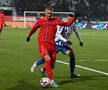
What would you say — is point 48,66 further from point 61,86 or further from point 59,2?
point 59,2

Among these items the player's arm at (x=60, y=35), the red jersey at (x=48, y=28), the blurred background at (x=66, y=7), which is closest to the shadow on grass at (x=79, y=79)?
the player's arm at (x=60, y=35)

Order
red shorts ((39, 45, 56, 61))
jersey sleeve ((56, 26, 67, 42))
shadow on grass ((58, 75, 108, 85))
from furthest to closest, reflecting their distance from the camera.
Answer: jersey sleeve ((56, 26, 67, 42)) → shadow on grass ((58, 75, 108, 85)) → red shorts ((39, 45, 56, 61))

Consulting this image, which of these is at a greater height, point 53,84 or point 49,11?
point 49,11

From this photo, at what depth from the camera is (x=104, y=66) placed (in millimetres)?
15406

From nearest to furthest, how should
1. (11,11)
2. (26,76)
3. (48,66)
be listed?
(48,66)
(26,76)
(11,11)

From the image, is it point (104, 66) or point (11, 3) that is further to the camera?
point (11, 3)

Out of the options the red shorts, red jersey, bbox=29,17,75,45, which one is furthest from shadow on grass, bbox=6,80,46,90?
red jersey, bbox=29,17,75,45

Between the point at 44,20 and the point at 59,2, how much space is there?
67158mm

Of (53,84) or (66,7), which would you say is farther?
(66,7)

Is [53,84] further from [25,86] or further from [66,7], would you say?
[66,7]

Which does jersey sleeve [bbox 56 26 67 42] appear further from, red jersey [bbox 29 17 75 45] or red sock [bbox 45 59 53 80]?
red sock [bbox 45 59 53 80]

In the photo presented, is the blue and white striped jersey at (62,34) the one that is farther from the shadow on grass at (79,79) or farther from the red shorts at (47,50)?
the red shorts at (47,50)

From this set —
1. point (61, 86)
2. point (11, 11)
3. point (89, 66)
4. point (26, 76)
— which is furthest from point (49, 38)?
point (11, 11)

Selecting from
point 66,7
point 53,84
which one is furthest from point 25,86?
point 66,7
